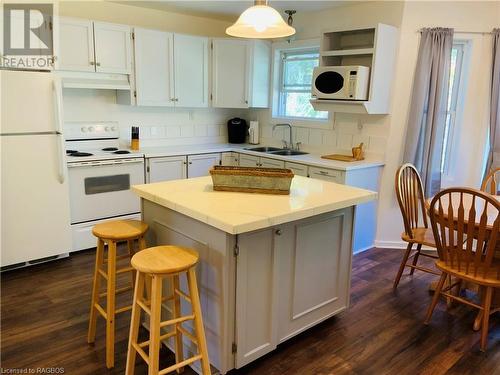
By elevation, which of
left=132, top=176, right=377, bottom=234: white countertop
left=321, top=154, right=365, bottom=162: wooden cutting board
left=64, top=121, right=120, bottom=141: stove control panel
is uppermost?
left=64, top=121, right=120, bottom=141: stove control panel

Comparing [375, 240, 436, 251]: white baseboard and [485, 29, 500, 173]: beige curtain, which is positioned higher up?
[485, 29, 500, 173]: beige curtain

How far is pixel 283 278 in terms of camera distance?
217cm

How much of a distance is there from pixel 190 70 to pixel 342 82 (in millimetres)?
1743

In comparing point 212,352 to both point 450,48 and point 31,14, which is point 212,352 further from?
point 450,48

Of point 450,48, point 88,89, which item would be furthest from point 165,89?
point 450,48

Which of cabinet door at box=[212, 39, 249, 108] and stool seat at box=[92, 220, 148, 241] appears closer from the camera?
stool seat at box=[92, 220, 148, 241]

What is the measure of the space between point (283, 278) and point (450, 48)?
274 cm

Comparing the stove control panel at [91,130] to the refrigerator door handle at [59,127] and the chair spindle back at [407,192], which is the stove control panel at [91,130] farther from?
the chair spindle back at [407,192]

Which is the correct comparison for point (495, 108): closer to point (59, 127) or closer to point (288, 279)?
point (288, 279)

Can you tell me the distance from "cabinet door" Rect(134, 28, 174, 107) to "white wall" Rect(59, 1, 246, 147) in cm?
31

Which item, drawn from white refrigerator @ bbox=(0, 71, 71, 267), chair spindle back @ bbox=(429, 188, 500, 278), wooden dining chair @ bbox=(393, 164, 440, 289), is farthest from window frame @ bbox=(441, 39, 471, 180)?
white refrigerator @ bbox=(0, 71, 71, 267)

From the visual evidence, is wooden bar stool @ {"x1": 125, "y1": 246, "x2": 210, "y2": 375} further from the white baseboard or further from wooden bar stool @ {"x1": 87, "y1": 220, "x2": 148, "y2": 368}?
the white baseboard

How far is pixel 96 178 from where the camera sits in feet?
12.1

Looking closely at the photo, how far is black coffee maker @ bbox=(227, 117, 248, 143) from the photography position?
5078 millimetres
